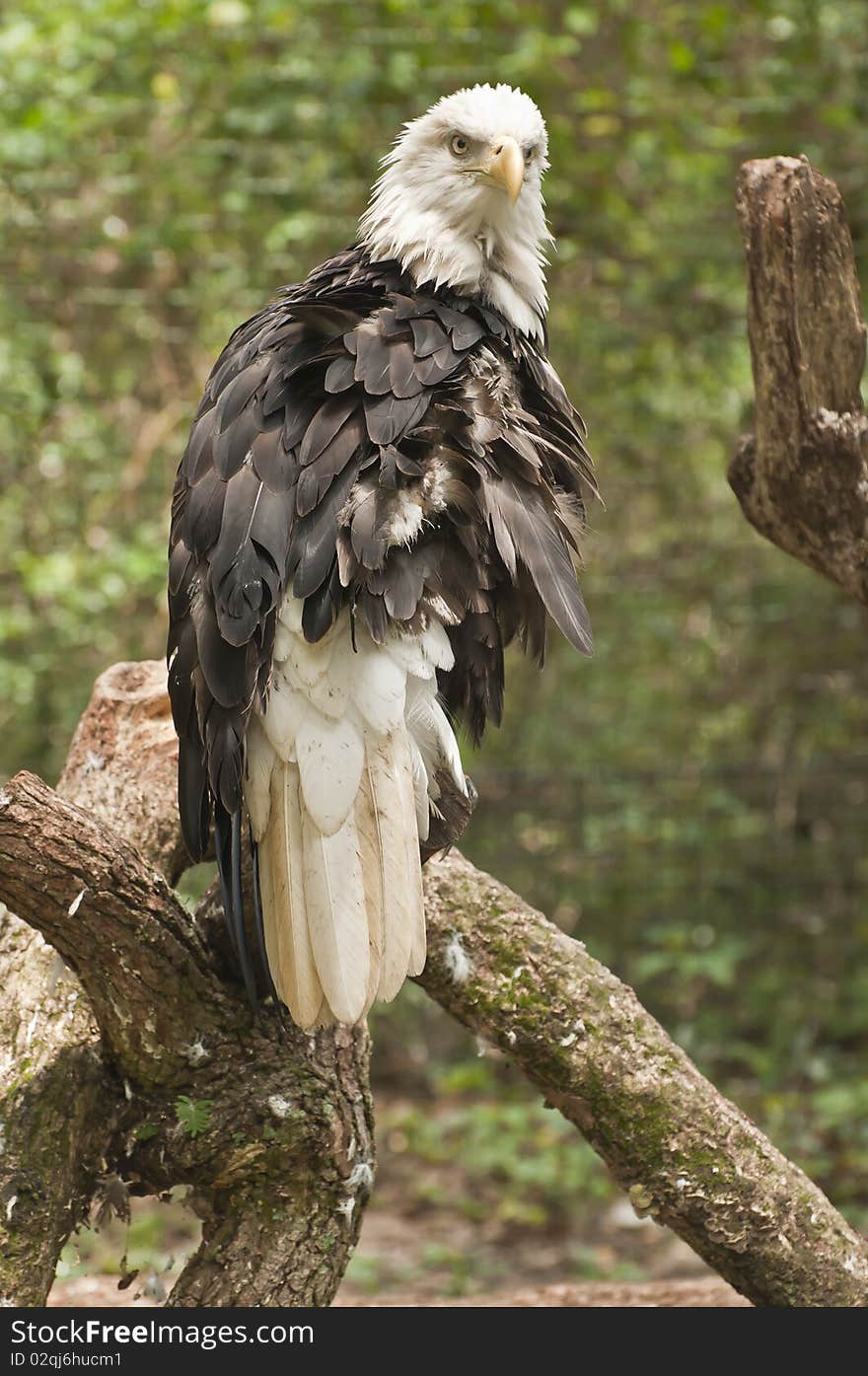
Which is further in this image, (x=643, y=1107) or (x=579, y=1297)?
(x=579, y=1297)

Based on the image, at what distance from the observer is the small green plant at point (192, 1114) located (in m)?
2.22

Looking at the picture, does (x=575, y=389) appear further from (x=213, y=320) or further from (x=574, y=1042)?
(x=574, y=1042)

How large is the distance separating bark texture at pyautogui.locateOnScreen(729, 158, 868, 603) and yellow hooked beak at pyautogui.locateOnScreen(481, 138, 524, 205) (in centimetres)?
36

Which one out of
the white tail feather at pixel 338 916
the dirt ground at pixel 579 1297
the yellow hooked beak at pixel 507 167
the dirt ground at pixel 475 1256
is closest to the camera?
the white tail feather at pixel 338 916

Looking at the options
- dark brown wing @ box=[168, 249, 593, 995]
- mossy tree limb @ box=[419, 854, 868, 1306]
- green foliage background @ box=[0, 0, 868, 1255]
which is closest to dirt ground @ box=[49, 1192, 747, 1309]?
green foliage background @ box=[0, 0, 868, 1255]

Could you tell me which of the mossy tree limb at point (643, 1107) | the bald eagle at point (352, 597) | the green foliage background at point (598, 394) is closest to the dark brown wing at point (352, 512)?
the bald eagle at point (352, 597)

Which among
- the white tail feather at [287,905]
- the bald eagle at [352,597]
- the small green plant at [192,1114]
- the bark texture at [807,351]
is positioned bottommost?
the small green plant at [192,1114]

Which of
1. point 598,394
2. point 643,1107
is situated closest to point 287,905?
point 643,1107

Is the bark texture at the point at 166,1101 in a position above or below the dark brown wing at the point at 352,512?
below

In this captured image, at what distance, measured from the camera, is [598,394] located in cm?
504

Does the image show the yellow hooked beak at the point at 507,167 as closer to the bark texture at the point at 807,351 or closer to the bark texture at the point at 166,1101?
the bark texture at the point at 807,351

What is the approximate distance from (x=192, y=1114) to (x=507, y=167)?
148cm

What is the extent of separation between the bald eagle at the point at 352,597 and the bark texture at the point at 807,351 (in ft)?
1.26

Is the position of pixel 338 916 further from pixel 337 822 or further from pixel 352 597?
pixel 352 597
